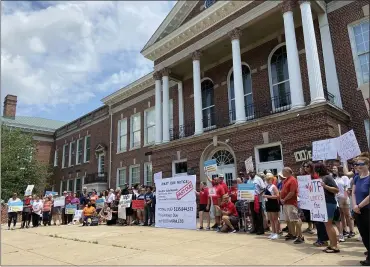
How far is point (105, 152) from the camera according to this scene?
28.5 meters

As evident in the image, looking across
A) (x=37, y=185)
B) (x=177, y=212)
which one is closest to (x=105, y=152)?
(x=37, y=185)

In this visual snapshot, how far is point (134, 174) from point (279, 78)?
564 inches

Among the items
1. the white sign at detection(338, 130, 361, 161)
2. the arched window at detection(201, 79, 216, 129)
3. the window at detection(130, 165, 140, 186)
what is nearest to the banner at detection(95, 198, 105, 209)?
the arched window at detection(201, 79, 216, 129)

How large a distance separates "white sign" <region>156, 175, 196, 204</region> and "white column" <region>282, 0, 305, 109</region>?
5.52m

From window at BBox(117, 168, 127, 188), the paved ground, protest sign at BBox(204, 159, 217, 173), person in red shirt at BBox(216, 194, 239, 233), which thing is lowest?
the paved ground

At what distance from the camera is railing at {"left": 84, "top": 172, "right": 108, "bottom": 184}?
27.5 meters

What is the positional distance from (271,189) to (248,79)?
1042 centimetres

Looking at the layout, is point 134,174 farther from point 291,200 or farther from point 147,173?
point 291,200

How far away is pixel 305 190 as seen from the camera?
718cm

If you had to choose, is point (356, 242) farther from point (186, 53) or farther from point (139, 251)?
point (186, 53)

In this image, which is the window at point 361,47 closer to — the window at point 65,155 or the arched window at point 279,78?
the arched window at point 279,78

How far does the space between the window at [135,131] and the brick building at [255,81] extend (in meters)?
0.67

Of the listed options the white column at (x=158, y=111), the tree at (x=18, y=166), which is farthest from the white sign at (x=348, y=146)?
the tree at (x=18, y=166)

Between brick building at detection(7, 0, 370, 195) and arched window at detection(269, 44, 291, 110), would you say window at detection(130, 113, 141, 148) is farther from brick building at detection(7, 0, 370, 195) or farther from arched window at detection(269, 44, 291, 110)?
arched window at detection(269, 44, 291, 110)
